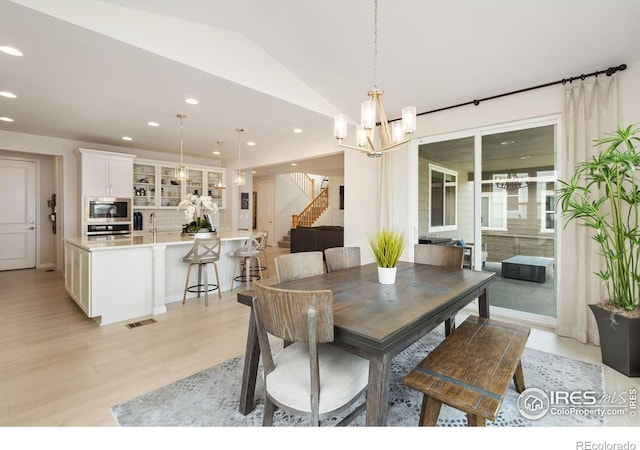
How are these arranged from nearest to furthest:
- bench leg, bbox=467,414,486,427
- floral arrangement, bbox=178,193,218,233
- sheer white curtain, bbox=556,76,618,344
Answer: bench leg, bbox=467,414,486,427 < sheer white curtain, bbox=556,76,618,344 < floral arrangement, bbox=178,193,218,233

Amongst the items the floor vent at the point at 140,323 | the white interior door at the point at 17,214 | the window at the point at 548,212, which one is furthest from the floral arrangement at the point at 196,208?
the window at the point at 548,212

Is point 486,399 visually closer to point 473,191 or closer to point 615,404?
point 615,404

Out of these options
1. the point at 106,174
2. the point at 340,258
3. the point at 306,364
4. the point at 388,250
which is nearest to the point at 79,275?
the point at 106,174

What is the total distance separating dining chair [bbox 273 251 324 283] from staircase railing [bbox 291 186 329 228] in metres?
8.41

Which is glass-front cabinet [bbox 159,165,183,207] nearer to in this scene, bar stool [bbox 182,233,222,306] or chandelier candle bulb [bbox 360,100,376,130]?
bar stool [bbox 182,233,222,306]

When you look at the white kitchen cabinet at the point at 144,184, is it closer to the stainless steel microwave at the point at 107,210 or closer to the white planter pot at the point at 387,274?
the stainless steel microwave at the point at 107,210

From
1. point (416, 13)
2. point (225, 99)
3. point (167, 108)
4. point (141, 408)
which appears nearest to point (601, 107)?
point (416, 13)

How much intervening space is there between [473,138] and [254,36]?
294 centimetres

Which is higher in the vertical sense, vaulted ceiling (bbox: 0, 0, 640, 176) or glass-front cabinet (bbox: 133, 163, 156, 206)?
vaulted ceiling (bbox: 0, 0, 640, 176)

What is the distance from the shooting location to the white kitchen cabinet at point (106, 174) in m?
5.37

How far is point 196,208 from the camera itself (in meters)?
4.75

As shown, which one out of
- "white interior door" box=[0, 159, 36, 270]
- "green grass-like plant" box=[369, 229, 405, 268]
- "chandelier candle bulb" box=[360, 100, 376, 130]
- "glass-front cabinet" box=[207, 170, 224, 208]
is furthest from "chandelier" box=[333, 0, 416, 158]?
"white interior door" box=[0, 159, 36, 270]

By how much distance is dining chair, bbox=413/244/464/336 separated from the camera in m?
2.86

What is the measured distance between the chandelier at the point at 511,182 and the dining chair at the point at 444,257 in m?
1.36
